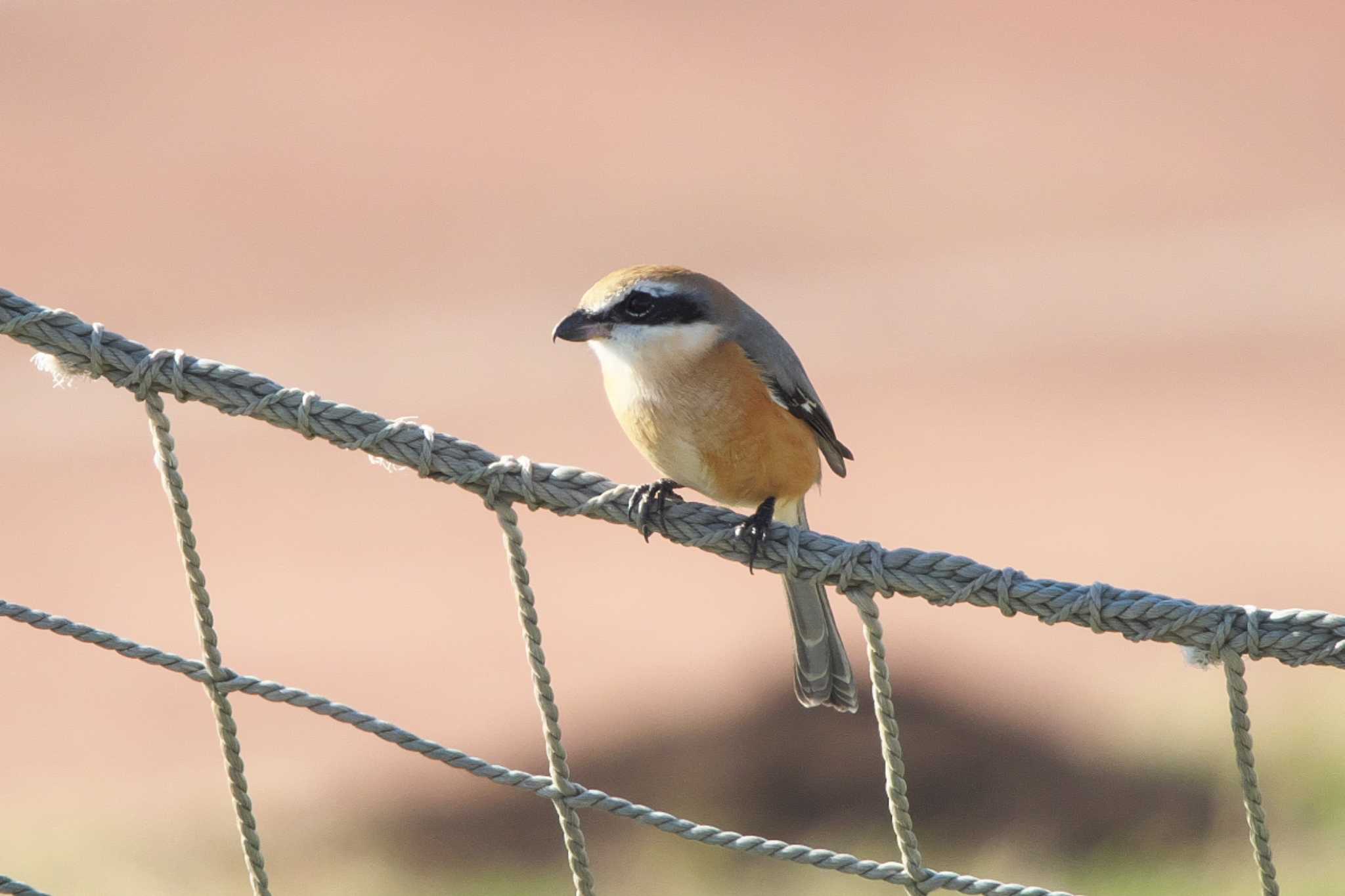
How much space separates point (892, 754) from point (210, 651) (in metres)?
1.03

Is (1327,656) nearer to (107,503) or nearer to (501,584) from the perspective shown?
(501,584)

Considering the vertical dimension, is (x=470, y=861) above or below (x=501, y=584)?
below

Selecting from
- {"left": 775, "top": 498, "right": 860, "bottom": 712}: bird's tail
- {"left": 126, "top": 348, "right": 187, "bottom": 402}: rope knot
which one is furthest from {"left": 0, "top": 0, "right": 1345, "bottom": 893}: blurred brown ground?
{"left": 126, "top": 348, "right": 187, "bottom": 402}: rope knot

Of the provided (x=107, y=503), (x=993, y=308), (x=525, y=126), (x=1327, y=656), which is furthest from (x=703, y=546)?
(x=525, y=126)

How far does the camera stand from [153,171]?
14094 millimetres

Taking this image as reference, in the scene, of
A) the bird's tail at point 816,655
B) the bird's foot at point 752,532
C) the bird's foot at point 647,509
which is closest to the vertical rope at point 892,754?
the bird's foot at point 752,532

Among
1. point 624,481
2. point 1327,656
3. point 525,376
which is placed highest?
point 525,376

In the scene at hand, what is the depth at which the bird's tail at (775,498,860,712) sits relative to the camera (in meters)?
3.62

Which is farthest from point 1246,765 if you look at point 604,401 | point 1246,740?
point 604,401

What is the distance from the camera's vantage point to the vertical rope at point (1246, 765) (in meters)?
2.21

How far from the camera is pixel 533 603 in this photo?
2.48 meters

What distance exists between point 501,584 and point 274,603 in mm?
1159

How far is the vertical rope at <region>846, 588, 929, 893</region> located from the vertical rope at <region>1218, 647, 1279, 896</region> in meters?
0.45

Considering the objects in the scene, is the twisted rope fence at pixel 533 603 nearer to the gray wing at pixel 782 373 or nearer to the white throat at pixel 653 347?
the white throat at pixel 653 347
